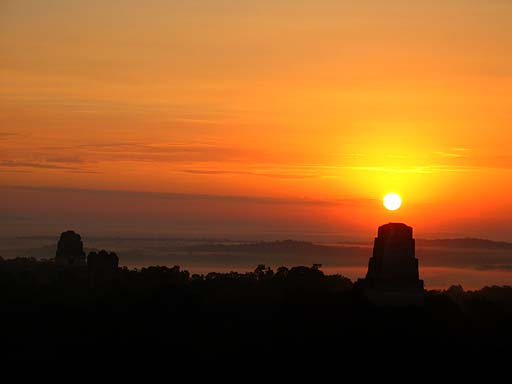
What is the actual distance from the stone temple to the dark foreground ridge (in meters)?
0.86

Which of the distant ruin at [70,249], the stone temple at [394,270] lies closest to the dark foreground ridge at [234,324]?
the stone temple at [394,270]

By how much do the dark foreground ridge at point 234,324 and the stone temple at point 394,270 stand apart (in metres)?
0.86

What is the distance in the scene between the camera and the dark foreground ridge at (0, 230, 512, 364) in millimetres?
43938

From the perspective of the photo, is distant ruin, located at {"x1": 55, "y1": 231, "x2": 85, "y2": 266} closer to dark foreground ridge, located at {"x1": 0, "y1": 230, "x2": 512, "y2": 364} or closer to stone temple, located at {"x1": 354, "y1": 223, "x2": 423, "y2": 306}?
dark foreground ridge, located at {"x1": 0, "y1": 230, "x2": 512, "y2": 364}

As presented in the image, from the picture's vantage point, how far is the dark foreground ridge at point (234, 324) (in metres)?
43.9

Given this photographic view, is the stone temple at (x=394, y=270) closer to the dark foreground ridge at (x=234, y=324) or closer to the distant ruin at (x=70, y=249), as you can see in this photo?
the dark foreground ridge at (x=234, y=324)

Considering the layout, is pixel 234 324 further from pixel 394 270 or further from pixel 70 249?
pixel 70 249

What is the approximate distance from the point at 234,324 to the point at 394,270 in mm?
7301

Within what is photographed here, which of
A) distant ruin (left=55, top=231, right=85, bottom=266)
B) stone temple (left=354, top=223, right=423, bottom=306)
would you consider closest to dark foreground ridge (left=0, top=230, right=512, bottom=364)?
stone temple (left=354, top=223, right=423, bottom=306)

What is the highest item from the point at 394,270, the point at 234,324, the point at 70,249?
the point at 70,249

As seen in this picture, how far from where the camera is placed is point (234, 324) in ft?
158

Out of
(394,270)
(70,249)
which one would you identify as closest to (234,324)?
(394,270)

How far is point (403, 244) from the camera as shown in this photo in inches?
1726

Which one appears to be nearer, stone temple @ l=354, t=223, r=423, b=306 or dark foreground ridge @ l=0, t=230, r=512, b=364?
stone temple @ l=354, t=223, r=423, b=306
